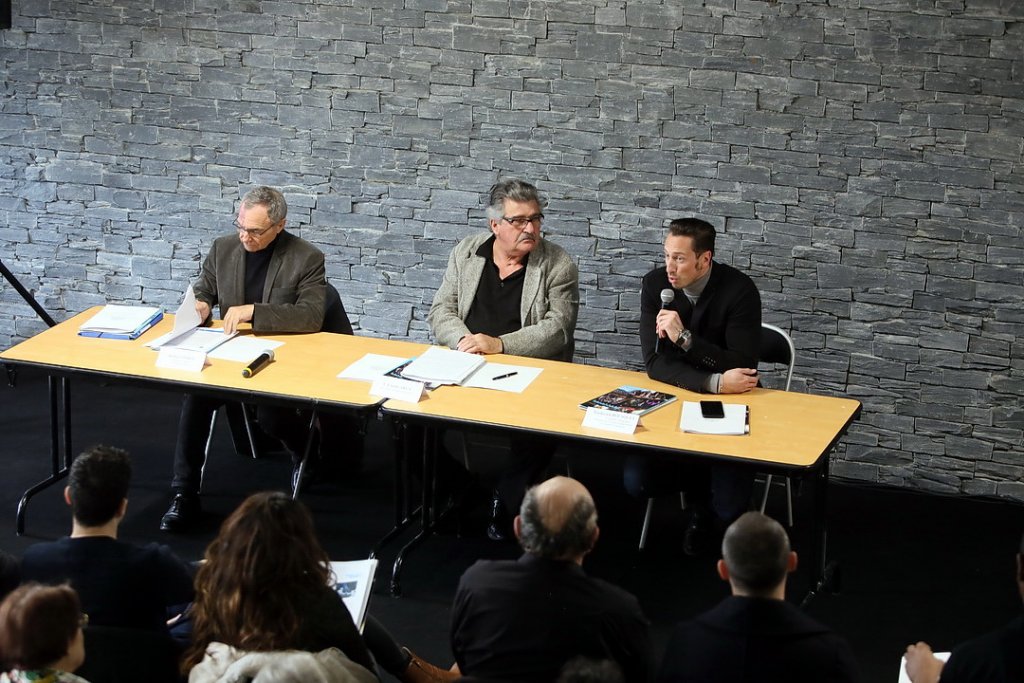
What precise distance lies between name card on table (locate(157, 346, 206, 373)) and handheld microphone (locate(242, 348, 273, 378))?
0.57 ft

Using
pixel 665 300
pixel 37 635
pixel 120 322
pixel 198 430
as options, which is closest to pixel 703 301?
pixel 665 300

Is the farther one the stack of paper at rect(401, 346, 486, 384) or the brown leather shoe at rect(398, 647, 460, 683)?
the stack of paper at rect(401, 346, 486, 384)

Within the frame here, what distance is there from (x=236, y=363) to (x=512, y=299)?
3.65 ft

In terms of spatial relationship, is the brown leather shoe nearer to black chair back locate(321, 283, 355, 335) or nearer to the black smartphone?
the black smartphone

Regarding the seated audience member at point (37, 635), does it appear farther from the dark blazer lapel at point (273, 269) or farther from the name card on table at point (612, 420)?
the dark blazer lapel at point (273, 269)

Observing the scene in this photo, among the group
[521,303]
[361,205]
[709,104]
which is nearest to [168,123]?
[361,205]

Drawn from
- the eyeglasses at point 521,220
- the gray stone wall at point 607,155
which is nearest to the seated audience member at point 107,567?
the eyeglasses at point 521,220

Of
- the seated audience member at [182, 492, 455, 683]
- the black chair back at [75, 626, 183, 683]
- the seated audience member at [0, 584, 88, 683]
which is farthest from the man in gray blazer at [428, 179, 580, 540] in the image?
the seated audience member at [0, 584, 88, 683]

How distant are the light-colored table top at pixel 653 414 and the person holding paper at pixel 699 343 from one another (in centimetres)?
9

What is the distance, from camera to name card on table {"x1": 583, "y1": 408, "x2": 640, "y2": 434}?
4.05m

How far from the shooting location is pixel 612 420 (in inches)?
161

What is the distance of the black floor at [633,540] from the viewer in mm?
Result: 4246

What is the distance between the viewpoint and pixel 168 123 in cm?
607

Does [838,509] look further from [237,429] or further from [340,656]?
[340,656]
